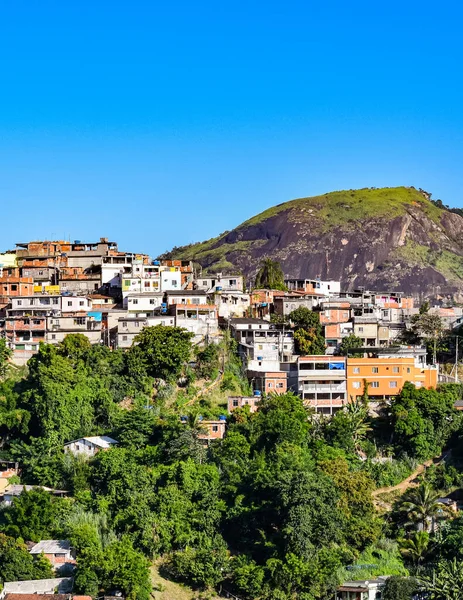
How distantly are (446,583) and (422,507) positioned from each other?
4073 mm

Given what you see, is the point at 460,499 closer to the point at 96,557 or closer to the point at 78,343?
the point at 96,557

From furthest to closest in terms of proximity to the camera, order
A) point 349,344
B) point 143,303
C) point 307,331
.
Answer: point 143,303, point 307,331, point 349,344

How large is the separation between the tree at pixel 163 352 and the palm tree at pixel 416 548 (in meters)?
10.9

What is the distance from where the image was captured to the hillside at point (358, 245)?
83500 millimetres

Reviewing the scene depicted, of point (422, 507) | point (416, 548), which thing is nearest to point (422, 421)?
point (422, 507)

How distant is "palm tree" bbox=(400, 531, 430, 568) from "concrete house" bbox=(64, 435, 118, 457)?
985 cm

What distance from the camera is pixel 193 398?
113 feet

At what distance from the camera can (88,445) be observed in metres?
31.0

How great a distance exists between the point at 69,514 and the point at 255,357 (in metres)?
11.9

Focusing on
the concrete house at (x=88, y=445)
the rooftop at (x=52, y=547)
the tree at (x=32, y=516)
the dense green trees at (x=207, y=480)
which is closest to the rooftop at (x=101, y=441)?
the concrete house at (x=88, y=445)

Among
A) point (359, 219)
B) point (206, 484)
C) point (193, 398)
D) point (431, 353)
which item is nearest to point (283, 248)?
point (359, 219)

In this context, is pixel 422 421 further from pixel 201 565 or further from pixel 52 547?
pixel 52 547

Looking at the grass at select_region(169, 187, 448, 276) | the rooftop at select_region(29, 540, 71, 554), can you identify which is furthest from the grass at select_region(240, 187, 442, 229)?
the rooftop at select_region(29, 540, 71, 554)

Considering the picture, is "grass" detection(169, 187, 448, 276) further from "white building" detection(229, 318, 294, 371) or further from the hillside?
"white building" detection(229, 318, 294, 371)
